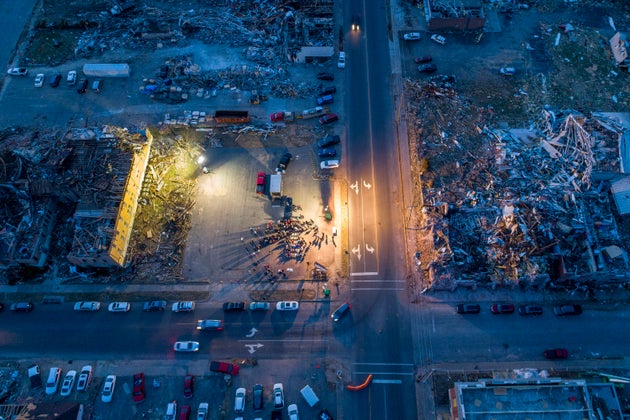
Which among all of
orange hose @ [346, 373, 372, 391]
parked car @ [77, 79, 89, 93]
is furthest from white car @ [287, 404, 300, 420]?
parked car @ [77, 79, 89, 93]

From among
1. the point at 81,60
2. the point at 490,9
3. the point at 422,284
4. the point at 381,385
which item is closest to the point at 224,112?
the point at 81,60

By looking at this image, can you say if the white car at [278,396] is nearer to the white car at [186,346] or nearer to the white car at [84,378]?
the white car at [186,346]

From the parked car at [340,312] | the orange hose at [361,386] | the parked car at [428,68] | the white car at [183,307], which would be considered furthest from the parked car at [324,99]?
the orange hose at [361,386]

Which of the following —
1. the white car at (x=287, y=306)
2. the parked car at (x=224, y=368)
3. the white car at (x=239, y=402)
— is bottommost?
the white car at (x=239, y=402)

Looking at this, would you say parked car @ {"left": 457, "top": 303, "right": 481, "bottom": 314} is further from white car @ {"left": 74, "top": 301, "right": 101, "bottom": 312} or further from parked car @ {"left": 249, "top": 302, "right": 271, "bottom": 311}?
white car @ {"left": 74, "top": 301, "right": 101, "bottom": 312}

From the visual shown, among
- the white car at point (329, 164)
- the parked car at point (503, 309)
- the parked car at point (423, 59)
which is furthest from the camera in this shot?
the parked car at point (423, 59)

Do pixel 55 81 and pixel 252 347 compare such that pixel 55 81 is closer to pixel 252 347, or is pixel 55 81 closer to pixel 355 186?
pixel 355 186
